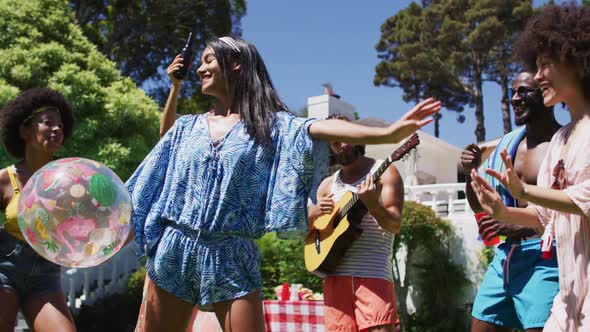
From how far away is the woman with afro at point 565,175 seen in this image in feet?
8.47

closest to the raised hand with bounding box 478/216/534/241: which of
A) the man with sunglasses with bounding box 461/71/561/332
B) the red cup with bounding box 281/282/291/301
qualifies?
the man with sunglasses with bounding box 461/71/561/332

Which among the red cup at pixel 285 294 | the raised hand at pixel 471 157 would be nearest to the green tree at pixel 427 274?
the red cup at pixel 285 294

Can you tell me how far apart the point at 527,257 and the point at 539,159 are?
20.0 inches

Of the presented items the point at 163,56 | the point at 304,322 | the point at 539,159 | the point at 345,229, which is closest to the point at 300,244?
the point at 304,322

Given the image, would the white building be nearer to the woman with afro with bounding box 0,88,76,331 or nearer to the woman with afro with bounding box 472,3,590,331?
the woman with afro with bounding box 0,88,76,331

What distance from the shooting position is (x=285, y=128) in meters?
3.01

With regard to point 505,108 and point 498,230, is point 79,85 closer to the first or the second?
point 498,230

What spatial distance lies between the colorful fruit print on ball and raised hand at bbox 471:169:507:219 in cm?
141

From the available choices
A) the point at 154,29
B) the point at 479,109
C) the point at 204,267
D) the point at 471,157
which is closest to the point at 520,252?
the point at 471,157

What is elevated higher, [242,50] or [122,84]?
[122,84]

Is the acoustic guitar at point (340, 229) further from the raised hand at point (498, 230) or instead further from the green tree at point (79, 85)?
the green tree at point (79, 85)

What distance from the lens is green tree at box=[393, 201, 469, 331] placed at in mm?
12391

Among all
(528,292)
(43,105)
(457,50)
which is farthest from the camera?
(457,50)

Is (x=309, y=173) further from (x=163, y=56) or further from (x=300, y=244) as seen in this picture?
(x=163, y=56)
